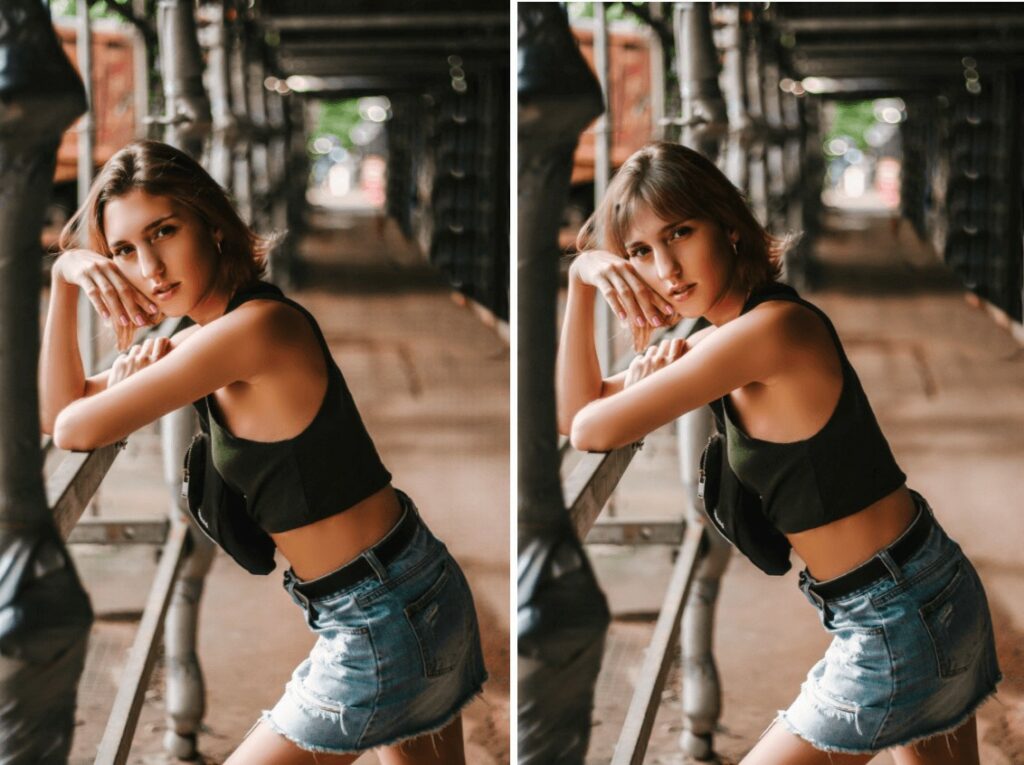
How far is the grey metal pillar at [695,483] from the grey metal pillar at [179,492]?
93 centimetres

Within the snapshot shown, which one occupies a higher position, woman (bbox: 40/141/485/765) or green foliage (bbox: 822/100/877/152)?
green foliage (bbox: 822/100/877/152)

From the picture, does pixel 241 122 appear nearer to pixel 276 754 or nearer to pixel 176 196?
pixel 176 196

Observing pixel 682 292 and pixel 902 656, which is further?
pixel 682 292

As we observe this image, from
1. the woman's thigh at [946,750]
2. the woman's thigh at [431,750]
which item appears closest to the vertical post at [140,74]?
the woman's thigh at [431,750]

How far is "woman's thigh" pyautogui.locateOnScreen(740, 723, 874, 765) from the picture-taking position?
2064 millimetres

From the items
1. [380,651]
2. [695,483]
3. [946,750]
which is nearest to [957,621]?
[946,750]

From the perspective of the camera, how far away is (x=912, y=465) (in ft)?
7.53

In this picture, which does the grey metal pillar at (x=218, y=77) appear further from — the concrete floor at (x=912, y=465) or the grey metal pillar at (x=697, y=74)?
the concrete floor at (x=912, y=465)

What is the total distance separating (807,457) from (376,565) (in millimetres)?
732

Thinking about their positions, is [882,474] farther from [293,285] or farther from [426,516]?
[293,285]

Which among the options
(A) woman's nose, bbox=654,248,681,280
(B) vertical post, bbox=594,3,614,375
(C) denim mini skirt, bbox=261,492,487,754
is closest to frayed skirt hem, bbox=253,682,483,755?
(C) denim mini skirt, bbox=261,492,487,754

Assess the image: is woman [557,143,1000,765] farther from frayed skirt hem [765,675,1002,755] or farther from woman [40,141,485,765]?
woman [40,141,485,765]

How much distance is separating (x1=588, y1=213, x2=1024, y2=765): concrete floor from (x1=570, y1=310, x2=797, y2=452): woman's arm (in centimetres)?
22

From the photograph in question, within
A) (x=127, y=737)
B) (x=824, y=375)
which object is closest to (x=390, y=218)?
(x=824, y=375)
